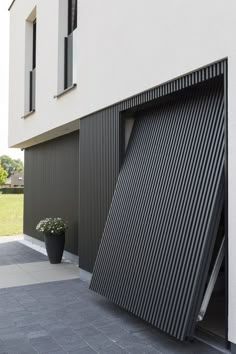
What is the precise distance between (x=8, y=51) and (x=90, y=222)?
8579 millimetres

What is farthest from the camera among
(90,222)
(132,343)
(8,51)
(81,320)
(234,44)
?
(8,51)

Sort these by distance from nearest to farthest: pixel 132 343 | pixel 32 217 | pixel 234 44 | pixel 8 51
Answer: pixel 234 44
pixel 132 343
pixel 32 217
pixel 8 51

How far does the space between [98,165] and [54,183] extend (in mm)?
3842

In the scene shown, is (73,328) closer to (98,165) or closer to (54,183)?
(98,165)

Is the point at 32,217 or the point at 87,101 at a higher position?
the point at 87,101

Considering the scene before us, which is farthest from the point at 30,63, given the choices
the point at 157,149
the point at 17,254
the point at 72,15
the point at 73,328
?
the point at 73,328

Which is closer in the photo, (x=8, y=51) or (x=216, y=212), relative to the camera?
(x=216, y=212)

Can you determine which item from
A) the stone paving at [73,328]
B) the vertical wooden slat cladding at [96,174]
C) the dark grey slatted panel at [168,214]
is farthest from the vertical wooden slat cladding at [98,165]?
the stone paving at [73,328]

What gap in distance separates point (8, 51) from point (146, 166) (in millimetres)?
9671

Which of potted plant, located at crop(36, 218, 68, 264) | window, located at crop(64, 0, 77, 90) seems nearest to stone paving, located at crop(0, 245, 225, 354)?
potted plant, located at crop(36, 218, 68, 264)

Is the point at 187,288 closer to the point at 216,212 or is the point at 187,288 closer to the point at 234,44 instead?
the point at 216,212

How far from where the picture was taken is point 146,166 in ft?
18.6

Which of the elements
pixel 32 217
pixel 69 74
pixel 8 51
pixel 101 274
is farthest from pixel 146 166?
pixel 8 51

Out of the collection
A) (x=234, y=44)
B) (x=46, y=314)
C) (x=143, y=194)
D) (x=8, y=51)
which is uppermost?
(x=8, y=51)
